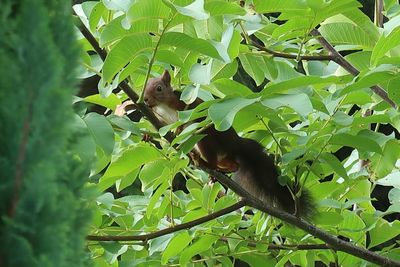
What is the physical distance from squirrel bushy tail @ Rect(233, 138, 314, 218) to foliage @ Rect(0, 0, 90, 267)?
1179 millimetres

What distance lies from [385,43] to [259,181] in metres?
0.71

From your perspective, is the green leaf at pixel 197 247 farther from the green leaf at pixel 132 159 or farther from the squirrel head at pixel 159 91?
the squirrel head at pixel 159 91

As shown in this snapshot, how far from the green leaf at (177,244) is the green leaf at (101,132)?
0.48 meters

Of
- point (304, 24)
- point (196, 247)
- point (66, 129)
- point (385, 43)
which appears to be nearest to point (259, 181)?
point (196, 247)

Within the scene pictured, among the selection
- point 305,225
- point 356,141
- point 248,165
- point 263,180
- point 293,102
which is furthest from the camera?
point 248,165

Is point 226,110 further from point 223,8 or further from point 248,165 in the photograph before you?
point 248,165

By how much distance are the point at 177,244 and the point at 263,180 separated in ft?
1.14

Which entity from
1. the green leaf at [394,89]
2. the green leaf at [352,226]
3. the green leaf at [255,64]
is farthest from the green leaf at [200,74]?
the green leaf at [352,226]

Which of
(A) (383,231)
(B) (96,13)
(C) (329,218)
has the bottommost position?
(A) (383,231)

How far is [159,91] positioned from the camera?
2.38 m

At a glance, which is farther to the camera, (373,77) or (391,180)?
(391,180)

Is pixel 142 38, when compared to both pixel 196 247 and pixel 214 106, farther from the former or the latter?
pixel 196 247

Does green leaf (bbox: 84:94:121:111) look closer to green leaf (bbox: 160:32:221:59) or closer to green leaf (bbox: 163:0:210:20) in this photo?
green leaf (bbox: 160:32:221:59)

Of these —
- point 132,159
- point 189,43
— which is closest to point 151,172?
point 132,159
